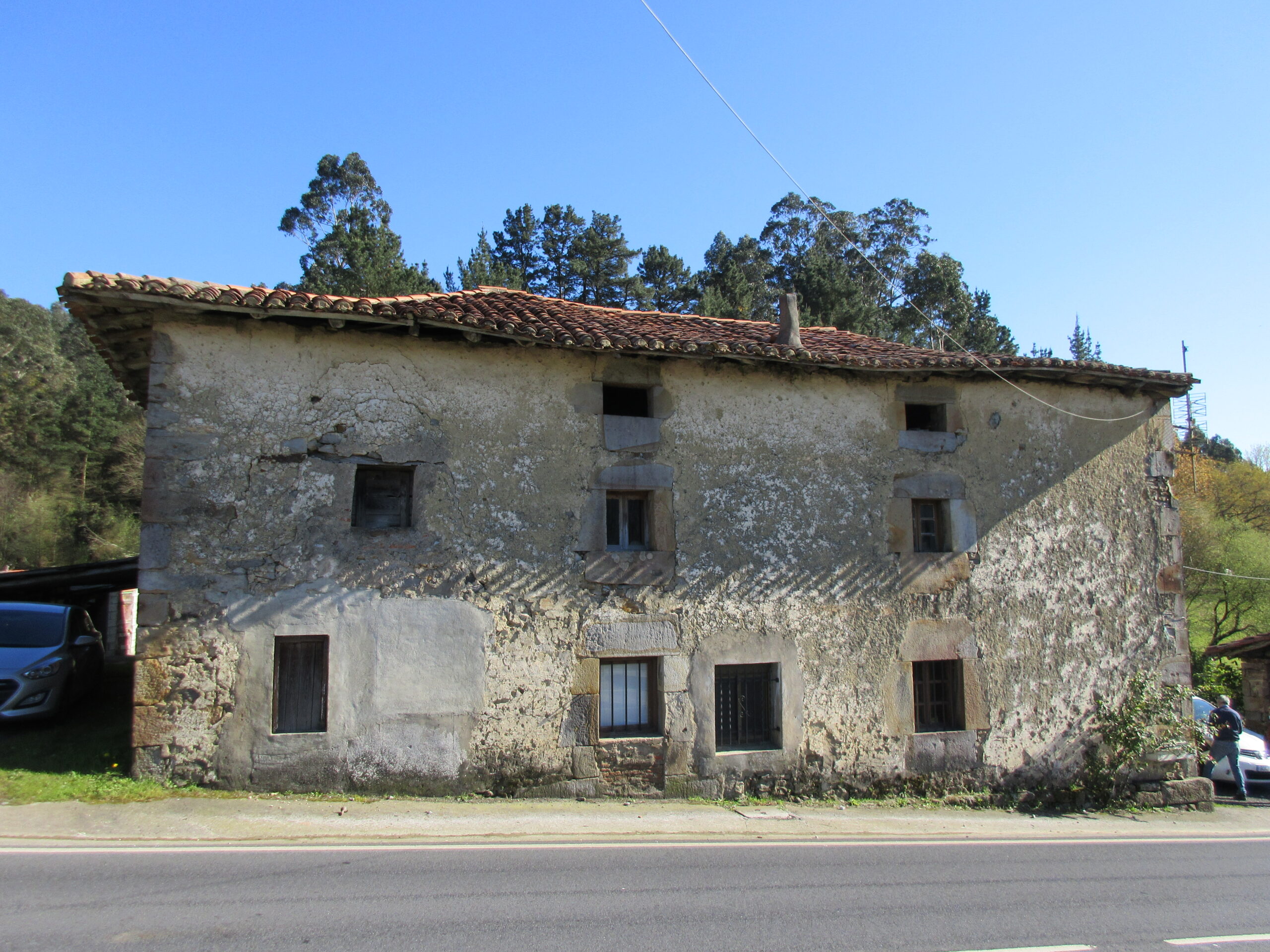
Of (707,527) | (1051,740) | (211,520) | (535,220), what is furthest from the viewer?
(535,220)

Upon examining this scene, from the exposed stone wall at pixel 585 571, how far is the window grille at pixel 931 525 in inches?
10.1

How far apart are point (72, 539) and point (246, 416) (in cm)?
2656

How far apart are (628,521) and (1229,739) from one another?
10.1m

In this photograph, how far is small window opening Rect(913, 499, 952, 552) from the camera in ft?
35.8

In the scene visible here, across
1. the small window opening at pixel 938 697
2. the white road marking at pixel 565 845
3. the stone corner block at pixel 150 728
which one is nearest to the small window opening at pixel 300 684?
the stone corner block at pixel 150 728

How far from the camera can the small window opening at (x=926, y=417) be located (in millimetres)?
11102

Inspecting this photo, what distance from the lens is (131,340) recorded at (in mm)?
8727

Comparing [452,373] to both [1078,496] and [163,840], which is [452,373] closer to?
[163,840]

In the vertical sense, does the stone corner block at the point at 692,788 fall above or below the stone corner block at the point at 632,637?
below

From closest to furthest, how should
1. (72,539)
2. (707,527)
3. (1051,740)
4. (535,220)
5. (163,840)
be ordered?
(163,840) < (707,527) < (1051,740) < (72,539) < (535,220)

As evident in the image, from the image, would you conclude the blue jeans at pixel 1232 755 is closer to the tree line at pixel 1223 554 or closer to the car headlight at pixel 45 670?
the tree line at pixel 1223 554

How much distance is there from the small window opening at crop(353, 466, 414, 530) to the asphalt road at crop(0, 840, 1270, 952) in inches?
137

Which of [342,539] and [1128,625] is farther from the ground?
[342,539]

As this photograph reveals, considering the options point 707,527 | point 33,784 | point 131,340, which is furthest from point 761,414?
point 33,784
